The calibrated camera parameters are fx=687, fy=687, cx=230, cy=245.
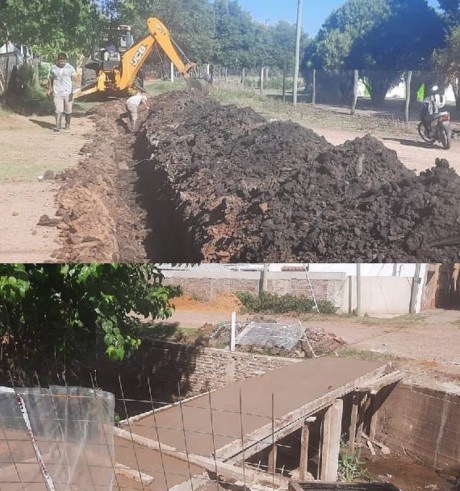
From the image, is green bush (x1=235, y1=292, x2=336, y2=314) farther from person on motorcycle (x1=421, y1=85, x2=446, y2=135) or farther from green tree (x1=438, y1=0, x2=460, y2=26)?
green tree (x1=438, y1=0, x2=460, y2=26)

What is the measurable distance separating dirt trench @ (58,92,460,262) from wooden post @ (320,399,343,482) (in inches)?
38.0

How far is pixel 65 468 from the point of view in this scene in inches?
110

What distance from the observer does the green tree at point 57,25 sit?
1812 millimetres

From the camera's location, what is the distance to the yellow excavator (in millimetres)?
1807

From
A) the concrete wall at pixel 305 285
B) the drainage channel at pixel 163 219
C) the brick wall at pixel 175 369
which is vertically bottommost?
the brick wall at pixel 175 369

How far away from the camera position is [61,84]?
188 cm

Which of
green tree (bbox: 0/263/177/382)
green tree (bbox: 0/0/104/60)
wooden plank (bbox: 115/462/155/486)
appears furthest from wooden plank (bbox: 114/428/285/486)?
green tree (bbox: 0/0/104/60)

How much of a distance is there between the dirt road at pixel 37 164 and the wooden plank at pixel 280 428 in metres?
1.02

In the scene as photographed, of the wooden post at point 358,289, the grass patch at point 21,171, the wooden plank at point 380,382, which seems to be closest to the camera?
the grass patch at point 21,171

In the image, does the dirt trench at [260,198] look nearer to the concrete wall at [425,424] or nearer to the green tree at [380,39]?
the green tree at [380,39]

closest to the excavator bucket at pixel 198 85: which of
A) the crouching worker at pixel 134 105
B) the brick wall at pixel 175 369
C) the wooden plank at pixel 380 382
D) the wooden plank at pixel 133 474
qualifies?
the crouching worker at pixel 134 105

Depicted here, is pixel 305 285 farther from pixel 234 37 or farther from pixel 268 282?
pixel 234 37

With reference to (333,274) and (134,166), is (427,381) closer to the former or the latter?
(333,274)

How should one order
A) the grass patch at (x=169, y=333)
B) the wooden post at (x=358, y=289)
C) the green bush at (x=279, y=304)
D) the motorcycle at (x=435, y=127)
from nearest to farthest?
the motorcycle at (x=435, y=127)
the wooden post at (x=358, y=289)
the green bush at (x=279, y=304)
the grass patch at (x=169, y=333)
